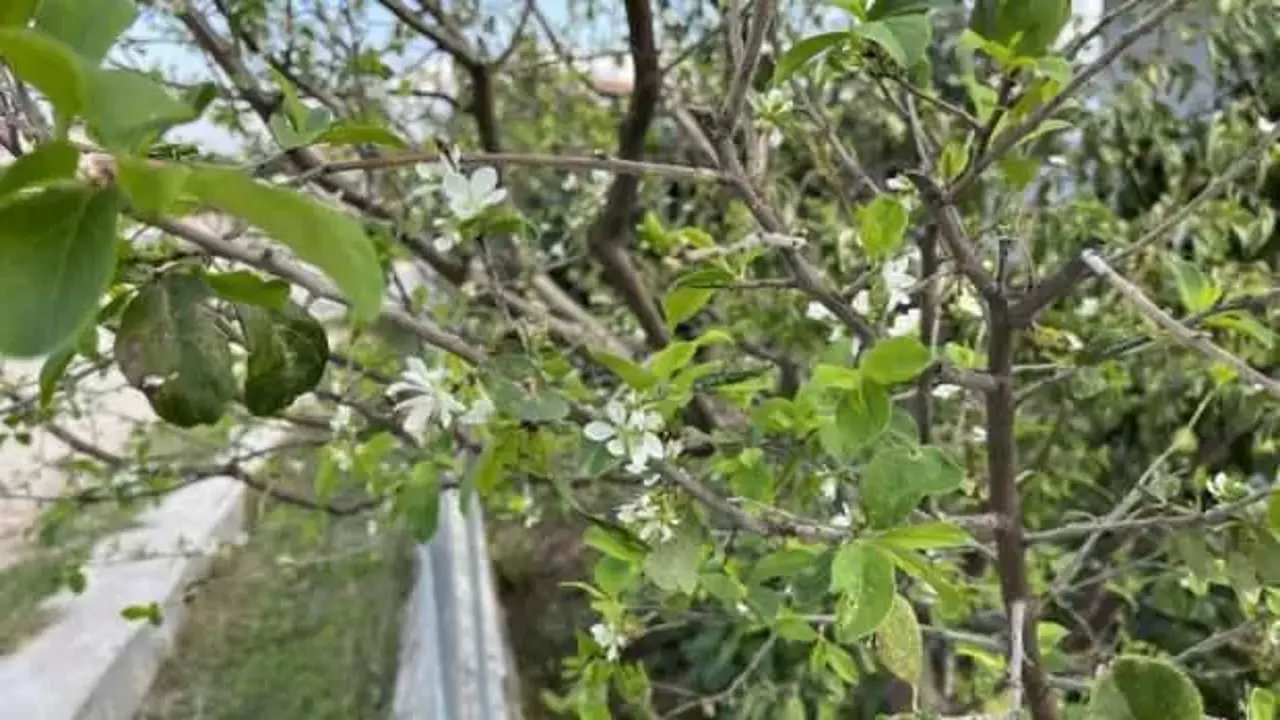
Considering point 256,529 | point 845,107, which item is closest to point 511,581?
point 256,529

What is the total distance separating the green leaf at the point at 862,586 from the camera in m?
0.53

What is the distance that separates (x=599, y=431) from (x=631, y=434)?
1 centimetres

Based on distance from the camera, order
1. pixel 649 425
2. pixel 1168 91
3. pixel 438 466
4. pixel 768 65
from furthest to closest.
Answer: pixel 1168 91 < pixel 768 65 < pixel 438 466 < pixel 649 425

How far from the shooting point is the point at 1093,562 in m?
1.60

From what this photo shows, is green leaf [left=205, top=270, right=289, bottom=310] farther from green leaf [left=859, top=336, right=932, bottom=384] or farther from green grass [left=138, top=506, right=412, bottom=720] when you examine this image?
green grass [left=138, top=506, right=412, bottom=720]

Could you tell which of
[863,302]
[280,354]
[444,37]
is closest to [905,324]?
[863,302]

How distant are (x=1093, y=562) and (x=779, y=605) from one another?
3.11ft

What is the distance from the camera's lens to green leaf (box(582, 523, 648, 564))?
66 cm

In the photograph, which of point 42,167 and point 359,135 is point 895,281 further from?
point 42,167

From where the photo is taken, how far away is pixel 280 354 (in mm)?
465

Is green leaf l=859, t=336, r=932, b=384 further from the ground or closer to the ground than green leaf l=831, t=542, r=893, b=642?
further from the ground

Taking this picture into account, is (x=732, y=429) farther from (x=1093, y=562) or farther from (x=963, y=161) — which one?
(x=1093, y=562)

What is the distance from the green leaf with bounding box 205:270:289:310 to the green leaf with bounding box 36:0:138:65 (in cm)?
8

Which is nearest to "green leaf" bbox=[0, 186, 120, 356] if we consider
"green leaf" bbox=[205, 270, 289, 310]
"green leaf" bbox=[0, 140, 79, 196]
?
"green leaf" bbox=[0, 140, 79, 196]
